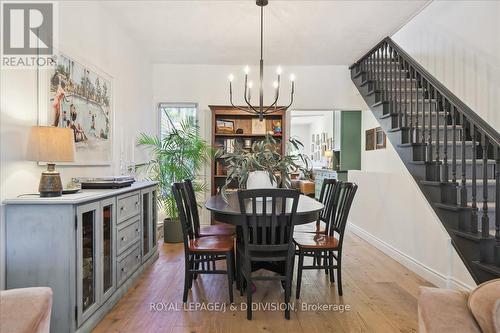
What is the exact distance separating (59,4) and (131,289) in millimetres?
2581

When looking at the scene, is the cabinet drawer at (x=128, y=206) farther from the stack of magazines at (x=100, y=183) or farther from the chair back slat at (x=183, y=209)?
the chair back slat at (x=183, y=209)

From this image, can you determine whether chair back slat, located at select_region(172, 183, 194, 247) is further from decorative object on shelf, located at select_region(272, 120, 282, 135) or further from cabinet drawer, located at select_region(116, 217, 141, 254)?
decorative object on shelf, located at select_region(272, 120, 282, 135)

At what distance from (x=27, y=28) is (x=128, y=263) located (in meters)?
2.05

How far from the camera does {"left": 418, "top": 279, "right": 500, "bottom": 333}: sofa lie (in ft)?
3.46

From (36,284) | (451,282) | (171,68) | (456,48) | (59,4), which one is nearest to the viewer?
(36,284)

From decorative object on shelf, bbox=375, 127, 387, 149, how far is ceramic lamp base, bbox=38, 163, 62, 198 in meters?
4.68

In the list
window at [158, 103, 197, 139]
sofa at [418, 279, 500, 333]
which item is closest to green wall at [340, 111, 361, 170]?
window at [158, 103, 197, 139]

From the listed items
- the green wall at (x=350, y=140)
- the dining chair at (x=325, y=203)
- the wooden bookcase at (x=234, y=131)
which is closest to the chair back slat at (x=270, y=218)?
the dining chair at (x=325, y=203)

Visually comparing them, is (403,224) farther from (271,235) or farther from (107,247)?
(107,247)

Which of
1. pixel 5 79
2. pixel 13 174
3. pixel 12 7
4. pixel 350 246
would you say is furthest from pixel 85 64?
pixel 350 246

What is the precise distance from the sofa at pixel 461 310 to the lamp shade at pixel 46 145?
2.13m

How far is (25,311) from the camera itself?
1.18 meters

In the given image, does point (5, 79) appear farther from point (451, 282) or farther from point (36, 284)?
point (451, 282)

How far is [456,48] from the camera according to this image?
11.2ft
